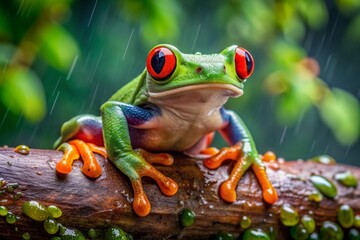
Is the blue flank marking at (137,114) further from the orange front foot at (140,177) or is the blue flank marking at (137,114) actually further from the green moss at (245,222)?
the green moss at (245,222)

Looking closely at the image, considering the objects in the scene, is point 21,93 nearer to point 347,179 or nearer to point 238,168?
point 238,168

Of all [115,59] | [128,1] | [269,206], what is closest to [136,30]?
[115,59]

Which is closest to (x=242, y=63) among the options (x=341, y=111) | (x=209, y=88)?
(x=209, y=88)

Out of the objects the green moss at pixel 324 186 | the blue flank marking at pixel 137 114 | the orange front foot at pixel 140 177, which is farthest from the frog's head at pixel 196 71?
the green moss at pixel 324 186

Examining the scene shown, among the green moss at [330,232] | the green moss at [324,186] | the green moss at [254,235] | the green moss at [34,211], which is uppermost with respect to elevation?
the green moss at [324,186]

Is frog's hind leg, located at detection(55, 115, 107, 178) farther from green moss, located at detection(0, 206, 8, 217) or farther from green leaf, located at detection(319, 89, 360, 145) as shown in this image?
green leaf, located at detection(319, 89, 360, 145)
